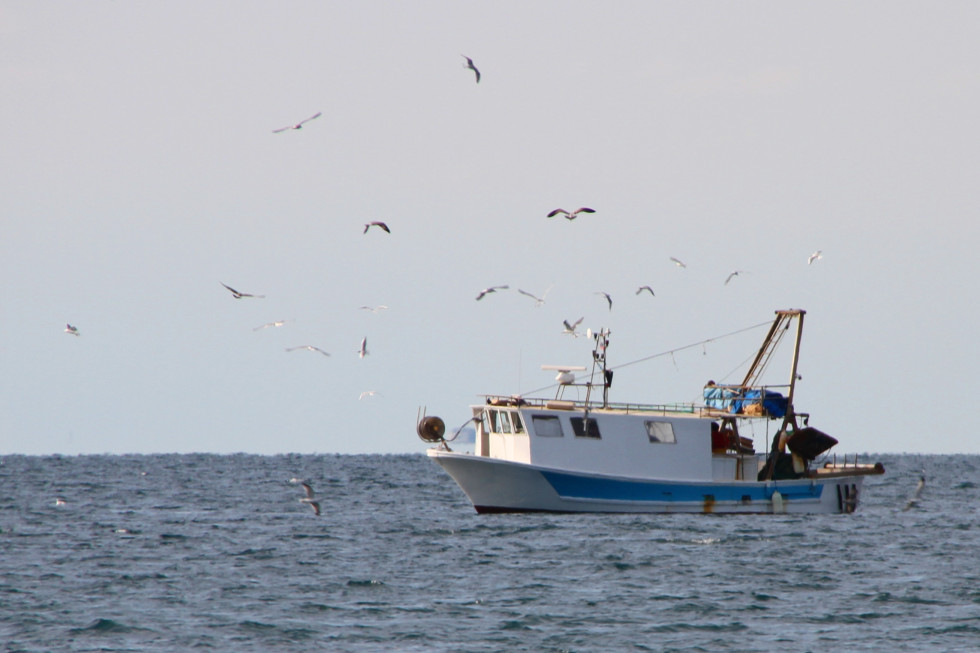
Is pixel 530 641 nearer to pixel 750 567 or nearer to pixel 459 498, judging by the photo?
pixel 750 567

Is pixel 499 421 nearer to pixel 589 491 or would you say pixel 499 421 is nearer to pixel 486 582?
pixel 589 491

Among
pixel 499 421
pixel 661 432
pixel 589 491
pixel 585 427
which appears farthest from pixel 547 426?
pixel 661 432

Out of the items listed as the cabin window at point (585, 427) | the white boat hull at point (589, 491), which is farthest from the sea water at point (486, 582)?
the cabin window at point (585, 427)

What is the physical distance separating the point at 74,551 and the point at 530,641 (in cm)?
1465

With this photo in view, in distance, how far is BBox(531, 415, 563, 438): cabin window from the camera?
112ft

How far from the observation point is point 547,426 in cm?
3409

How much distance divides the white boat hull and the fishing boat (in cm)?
3

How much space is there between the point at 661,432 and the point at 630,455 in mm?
1140

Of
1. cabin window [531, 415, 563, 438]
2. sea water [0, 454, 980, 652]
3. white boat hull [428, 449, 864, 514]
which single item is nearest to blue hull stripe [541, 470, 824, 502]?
white boat hull [428, 449, 864, 514]

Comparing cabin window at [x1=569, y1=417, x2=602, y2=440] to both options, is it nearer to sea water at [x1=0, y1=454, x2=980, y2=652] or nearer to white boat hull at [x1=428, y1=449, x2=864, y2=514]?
white boat hull at [x1=428, y1=449, x2=864, y2=514]

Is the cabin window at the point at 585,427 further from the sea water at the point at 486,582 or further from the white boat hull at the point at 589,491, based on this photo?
the sea water at the point at 486,582

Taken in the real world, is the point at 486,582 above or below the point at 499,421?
below

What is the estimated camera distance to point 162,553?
2984 cm

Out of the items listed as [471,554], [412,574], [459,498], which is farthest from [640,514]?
[459,498]
